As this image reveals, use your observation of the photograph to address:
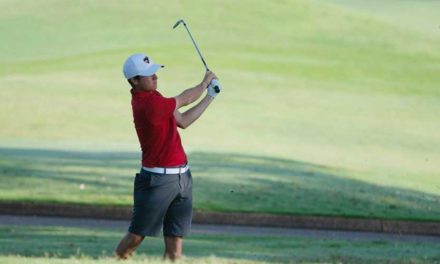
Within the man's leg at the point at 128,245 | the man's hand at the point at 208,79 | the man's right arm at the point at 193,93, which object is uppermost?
the man's hand at the point at 208,79

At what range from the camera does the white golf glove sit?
10.5 metres

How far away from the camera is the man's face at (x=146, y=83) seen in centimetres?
1038

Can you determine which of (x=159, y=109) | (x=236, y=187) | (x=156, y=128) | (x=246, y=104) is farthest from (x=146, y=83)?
(x=246, y=104)

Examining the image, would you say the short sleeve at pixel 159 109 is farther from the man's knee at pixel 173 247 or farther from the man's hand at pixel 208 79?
the man's knee at pixel 173 247

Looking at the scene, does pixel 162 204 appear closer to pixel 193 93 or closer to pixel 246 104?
pixel 193 93

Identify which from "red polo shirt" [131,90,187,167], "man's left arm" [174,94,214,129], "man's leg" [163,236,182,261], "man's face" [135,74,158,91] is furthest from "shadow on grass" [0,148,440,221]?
"man's face" [135,74,158,91]

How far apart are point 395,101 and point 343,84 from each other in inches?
161

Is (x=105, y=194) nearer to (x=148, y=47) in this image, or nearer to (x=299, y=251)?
(x=299, y=251)

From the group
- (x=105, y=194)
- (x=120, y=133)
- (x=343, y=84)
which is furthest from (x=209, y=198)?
(x=343, y=84)

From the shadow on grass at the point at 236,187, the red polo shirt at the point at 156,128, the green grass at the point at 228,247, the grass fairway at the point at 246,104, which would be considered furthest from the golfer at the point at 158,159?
the grass fairway at the point at 246,104

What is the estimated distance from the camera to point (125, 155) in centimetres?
2611

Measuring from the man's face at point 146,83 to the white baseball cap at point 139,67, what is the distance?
0.11 ft

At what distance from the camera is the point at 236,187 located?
70.4ft

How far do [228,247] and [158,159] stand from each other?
4.91 m
